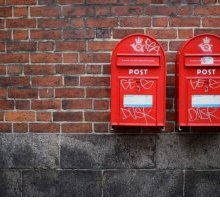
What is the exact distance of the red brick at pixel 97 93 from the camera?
3717 millimetres

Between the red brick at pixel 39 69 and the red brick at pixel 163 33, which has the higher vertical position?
the red brick at pixel 163 33

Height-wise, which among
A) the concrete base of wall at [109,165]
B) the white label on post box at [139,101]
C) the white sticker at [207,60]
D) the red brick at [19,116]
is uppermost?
the white sticker at [207,60]

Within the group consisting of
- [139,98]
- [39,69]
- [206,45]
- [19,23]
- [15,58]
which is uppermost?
[19,23]

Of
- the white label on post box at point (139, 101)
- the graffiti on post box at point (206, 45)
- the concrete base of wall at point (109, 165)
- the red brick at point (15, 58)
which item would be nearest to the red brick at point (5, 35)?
the red brick at point (15, 58)

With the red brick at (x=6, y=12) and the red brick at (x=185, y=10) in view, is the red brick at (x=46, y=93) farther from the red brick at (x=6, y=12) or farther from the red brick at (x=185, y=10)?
the red brick at (x=185, y=10)

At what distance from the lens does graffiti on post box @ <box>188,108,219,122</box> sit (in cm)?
333

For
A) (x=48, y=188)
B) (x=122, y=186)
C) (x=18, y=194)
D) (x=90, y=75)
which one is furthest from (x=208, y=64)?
(x=18, y=194)

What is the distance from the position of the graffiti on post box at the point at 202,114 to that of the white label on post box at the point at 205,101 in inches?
1.4

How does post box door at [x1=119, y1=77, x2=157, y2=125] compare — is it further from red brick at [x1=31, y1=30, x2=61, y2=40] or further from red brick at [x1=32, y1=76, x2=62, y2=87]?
red brick at [x1=31, y1=30, x2=61, y2=40]

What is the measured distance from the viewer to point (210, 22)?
12.0 ft

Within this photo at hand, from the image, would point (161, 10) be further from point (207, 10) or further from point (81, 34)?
point (81, 34)

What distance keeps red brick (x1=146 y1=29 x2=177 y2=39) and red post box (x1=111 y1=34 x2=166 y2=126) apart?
38 cm

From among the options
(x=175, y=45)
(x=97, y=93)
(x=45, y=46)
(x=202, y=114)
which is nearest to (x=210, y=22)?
(x=175, y=45)

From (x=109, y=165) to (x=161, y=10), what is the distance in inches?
62.8
